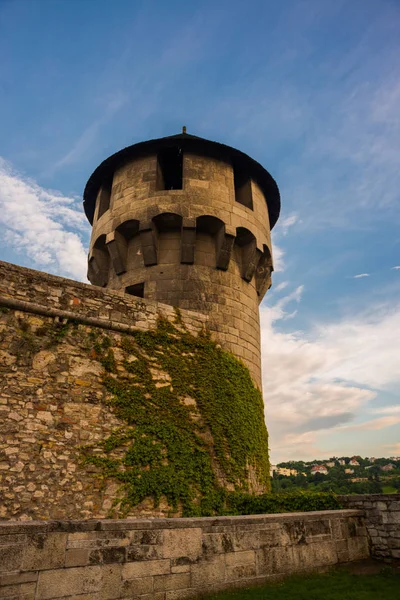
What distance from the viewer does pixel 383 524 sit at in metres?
6.41

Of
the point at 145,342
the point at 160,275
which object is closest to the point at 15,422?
the point at 145,342

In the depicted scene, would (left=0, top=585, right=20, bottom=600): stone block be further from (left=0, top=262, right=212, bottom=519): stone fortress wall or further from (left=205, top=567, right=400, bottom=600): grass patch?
(left=0, top=262, right=212, bottom=519): stone fortress wall

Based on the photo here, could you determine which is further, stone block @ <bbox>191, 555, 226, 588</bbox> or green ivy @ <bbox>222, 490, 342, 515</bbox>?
green ivy @ <bbox>222, 490, 342, 515</bbox>

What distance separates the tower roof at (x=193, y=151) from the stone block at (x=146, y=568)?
34.5 feet

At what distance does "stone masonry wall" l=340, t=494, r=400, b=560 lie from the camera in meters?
6.23

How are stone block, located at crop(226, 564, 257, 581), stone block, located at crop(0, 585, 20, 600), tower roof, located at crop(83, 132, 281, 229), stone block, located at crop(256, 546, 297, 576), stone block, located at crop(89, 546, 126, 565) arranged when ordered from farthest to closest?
tower roof, located at crop(83, 132, 281, 229) → stone block, located at crop(256, 546, 297, 576) → stone block, located at crop(226, 564, 257, 581) → stone block, located at crop(89, 546, 126, 565) → stone block, located at crop(0, 585, 20, 600)

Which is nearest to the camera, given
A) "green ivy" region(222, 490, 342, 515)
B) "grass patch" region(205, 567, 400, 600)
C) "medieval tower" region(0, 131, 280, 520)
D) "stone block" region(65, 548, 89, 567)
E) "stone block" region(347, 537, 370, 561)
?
"stone block" region(65, 548, 89, 567)

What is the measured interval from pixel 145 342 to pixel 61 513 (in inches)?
Result: 136

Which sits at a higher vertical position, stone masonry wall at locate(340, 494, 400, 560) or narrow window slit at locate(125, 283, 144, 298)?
narrow window slit at locate(125, 283, 144, 298)

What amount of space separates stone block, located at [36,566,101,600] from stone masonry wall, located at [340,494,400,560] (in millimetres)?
4641

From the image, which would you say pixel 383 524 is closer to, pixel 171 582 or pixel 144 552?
pixel 171 582

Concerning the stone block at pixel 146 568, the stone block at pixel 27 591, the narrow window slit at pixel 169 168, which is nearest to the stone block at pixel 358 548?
the stone block at pixel 146 568

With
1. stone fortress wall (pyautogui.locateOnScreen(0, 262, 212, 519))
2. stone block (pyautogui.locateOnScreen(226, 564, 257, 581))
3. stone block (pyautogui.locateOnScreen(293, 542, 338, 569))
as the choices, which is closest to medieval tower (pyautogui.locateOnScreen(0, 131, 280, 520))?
stone fortress wall (pyautogui.locateOnScreen(0, 262, 212, 519))

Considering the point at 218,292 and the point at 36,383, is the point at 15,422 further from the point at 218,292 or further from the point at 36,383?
the point at 218,292
